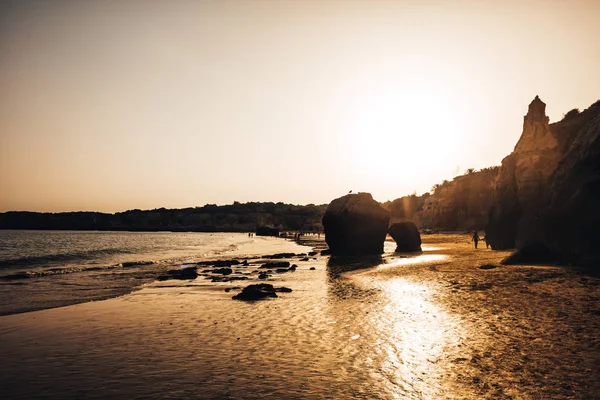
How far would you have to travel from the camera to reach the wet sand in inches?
314

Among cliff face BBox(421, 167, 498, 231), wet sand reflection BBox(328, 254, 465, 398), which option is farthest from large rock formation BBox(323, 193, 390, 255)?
cliff face BBox(421, 167, 498, 231)

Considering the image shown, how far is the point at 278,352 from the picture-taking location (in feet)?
34.5

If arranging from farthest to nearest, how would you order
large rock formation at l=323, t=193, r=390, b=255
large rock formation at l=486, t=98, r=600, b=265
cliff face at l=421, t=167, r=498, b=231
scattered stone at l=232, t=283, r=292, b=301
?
cliff face at l=421, t=167, r=498, b=231
large rock formation at l=323, t=193, r=390, b=255
large rock formation at l=486, t=98, r=600, b=265
scattered stone at l=232, t=283, r=292, b=301

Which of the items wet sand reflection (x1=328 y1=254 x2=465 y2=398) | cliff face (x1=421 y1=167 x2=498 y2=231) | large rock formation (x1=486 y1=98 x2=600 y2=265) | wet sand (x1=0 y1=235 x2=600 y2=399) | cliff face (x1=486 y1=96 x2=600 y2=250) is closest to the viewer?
wet sand (x1=0 y1=235 x2=600 y2=399)

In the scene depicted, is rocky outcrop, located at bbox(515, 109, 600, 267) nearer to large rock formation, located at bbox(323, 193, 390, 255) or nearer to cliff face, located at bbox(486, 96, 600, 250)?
cliff face, located at bbox(486, 96, 600, 250)

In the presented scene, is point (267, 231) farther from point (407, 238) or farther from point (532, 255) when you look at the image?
point (532, 255)

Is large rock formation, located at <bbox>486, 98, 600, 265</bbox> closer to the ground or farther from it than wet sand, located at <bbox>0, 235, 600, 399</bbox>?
farther from it

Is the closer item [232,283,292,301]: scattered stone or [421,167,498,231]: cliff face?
→ [232,283,292,301]: scattered stone

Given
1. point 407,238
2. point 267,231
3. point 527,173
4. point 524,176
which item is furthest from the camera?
point 267,231

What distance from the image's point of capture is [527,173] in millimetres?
36125

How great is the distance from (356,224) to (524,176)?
1761 centimetres

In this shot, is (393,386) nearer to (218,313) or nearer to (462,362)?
(462,362)

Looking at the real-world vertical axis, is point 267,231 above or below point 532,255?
below

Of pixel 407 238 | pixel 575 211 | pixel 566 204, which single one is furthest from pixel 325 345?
pixel 407 238
